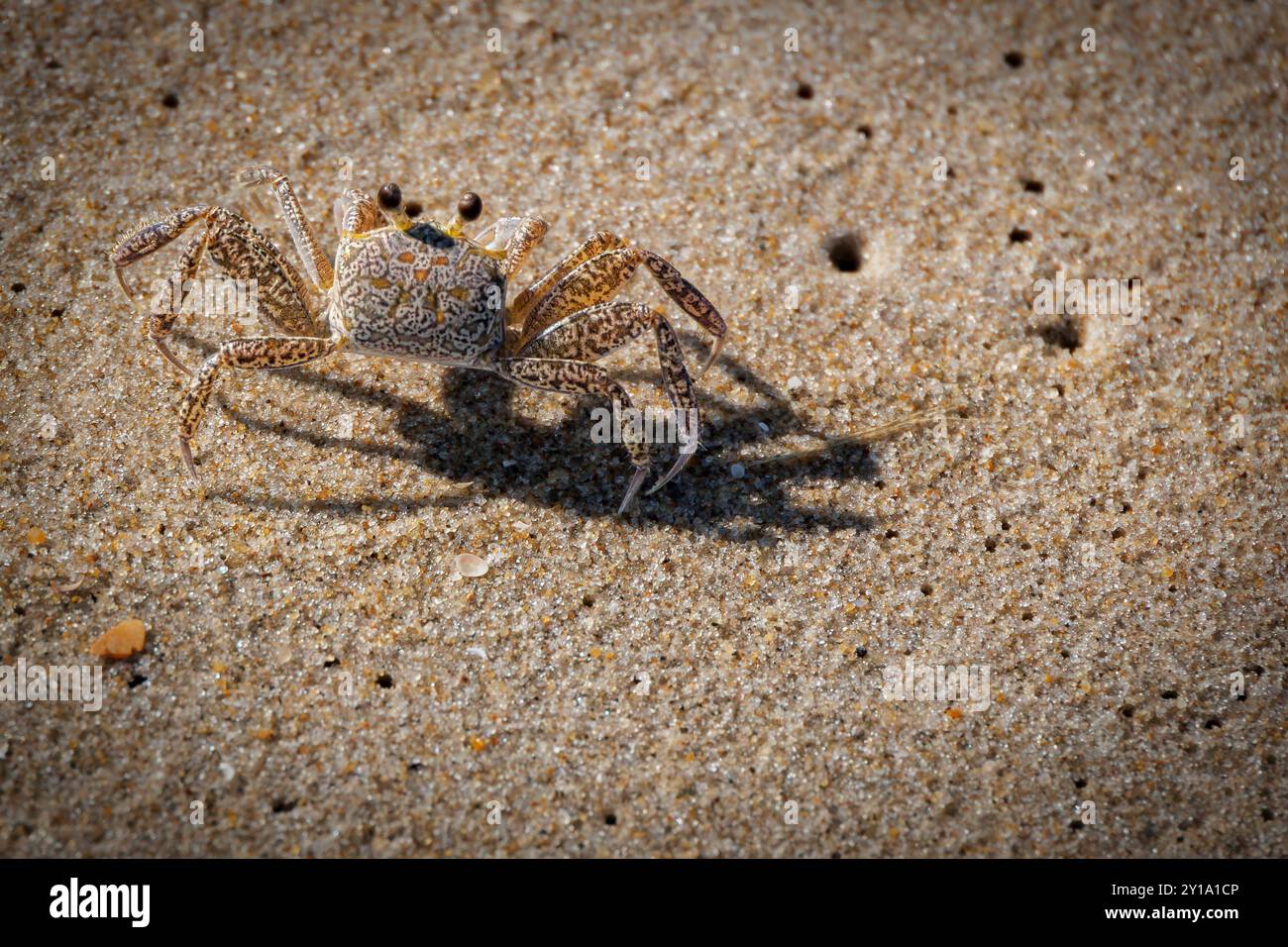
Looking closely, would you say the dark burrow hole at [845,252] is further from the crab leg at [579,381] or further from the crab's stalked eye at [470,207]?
the crab's stalked eye at [470,207]

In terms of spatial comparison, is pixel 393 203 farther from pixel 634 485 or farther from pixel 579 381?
pixel 634 485

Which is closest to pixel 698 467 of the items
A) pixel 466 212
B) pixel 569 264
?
pixel 569 264

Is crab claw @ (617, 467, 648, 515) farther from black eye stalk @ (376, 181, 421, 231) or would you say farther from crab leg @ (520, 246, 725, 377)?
black eye stalk @ (376, 181, 421, 231)

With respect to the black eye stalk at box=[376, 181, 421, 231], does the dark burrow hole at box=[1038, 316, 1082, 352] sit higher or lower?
lower

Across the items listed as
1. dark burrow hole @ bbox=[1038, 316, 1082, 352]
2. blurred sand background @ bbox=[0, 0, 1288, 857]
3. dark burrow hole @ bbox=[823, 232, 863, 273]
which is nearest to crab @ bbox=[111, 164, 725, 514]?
blurred sand background @ bbox=[0, 0, 1288, 857]

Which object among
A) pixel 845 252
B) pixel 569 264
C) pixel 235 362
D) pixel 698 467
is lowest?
pixel 698 467
